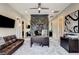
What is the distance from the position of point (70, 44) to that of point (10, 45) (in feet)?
6.09

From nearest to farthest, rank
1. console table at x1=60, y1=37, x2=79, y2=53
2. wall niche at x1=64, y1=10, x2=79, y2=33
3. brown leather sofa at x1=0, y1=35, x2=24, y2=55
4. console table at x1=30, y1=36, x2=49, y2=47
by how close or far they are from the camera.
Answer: brown leather sofa at x1=0, y1=35, x2=24, y2=55, console table at x1=60, y1=37, x2=79, y2=53, wall niche at x1=64, y1=10, x2=79, y2=33, console table at x1=30, y1=36, x2=49, y2=47

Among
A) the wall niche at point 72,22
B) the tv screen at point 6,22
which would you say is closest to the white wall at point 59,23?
the wall niche at point 72,22

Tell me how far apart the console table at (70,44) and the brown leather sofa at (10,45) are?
1358 millimetres

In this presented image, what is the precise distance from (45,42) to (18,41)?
96 centimetres

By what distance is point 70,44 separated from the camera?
436 centimetres

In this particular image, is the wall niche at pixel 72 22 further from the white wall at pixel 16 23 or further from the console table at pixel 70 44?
the white wall at pixel 16 23

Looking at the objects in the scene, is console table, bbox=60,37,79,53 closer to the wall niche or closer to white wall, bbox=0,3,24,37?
the wall niche

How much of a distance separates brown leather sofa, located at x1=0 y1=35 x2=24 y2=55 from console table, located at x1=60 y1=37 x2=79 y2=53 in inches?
53.5

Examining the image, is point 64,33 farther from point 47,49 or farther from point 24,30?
point 24,30

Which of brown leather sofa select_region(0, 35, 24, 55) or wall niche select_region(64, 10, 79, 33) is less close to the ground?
wall niche select_region(64, 10, 79, 33)

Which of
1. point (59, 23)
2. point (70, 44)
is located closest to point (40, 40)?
point (59, 23)

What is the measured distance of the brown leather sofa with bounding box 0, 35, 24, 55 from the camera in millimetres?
3787

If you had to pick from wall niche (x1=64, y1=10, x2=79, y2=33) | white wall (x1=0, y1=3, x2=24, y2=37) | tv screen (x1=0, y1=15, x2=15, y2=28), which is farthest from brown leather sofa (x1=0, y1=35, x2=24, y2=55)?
wall niche (x1=64, y1=10, x2=79, y2=33)

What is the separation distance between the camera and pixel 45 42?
4738mm
